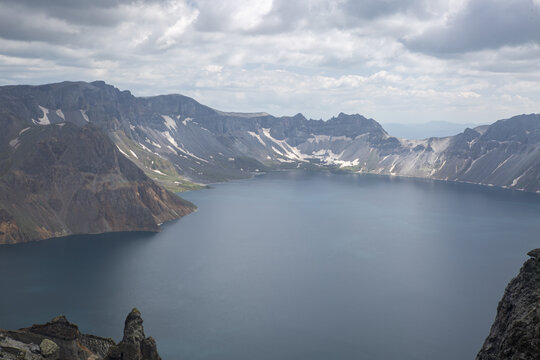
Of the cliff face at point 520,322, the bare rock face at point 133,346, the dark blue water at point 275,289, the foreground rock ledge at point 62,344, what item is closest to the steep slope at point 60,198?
the dark blue water at point 275,289

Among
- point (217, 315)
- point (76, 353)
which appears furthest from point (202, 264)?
point (76, 353)

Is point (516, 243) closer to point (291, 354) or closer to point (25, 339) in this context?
point (291, 354)

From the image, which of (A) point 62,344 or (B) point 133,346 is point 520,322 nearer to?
(B) point 133,346

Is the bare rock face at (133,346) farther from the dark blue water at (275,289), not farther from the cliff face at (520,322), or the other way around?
the dark blue water at (275,289)

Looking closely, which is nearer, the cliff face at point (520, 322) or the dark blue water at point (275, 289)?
the cliff face at point (520, 322)

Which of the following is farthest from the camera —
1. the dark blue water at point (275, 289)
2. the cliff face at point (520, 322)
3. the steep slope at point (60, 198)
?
the steep slope at point (60, 198)

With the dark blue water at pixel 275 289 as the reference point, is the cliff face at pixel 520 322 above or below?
above

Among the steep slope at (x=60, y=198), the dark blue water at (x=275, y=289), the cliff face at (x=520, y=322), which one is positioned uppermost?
the cliff face at (x=520, y=322)
